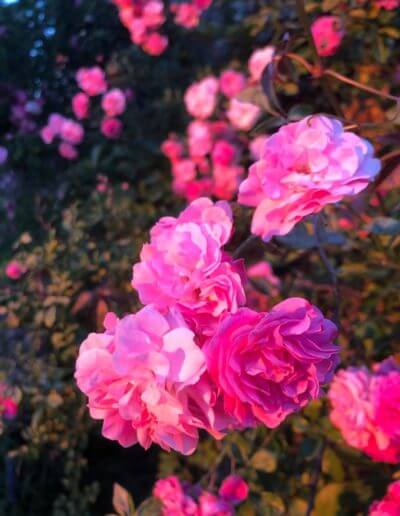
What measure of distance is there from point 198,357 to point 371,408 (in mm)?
656

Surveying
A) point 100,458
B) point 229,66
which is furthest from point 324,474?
point 229,66

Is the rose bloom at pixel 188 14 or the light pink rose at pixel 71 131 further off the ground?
the rose bloom at pixel 188 14

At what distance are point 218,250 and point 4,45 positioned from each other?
241 cm

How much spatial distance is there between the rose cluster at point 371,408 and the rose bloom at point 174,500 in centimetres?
32

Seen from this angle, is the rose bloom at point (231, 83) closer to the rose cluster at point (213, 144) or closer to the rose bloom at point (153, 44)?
the rose cluster at point (213, 144)

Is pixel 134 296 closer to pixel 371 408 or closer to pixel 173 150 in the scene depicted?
pixel 371 408

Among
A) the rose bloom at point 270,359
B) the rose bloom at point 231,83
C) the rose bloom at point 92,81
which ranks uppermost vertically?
the rose bloom at point 270,359

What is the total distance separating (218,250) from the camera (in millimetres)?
630

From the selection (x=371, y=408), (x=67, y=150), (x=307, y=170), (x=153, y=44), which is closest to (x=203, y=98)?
(x=153, y=44)

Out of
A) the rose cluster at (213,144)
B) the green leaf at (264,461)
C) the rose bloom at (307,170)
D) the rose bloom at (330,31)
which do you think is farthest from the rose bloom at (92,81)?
the rose bloom at (307,170)

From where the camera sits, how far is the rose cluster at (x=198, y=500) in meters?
1.01

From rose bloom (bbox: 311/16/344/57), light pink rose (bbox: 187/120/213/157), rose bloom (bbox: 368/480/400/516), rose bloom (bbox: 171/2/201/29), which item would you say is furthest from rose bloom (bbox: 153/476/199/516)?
rose bloom (bbox: 171/2/201/29)

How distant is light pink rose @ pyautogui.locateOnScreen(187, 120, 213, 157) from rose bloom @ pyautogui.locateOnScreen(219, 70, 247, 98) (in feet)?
0.53

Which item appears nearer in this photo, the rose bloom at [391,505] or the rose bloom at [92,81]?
the rose bloom at [391,505]
